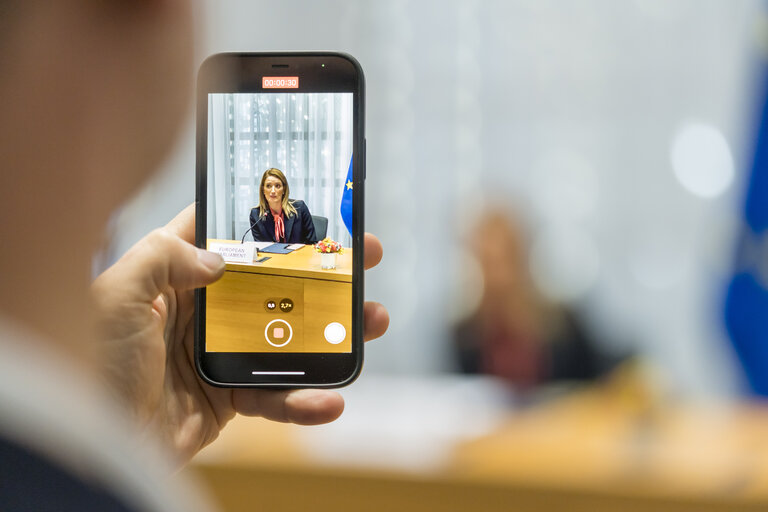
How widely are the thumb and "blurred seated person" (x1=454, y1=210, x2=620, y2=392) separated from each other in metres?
1.19

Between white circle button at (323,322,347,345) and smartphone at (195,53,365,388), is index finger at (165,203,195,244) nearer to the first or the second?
smartphone at (195,53,365,388)

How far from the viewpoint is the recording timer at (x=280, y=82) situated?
635 mm

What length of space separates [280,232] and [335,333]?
123mm

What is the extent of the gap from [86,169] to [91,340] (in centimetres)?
5

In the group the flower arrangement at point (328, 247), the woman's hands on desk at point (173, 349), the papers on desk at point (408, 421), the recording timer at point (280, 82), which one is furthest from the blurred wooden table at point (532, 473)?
the recording timer at point (280, 82)

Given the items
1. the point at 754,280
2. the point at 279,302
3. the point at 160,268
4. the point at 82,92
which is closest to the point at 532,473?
the point at 279,302

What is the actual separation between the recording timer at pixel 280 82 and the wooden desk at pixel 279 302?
0.57 feet

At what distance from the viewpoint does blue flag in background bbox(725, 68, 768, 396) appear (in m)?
1.71

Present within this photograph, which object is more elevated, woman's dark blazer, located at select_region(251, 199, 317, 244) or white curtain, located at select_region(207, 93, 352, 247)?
white curtain, located at select_region(207, 93, 352, 247)

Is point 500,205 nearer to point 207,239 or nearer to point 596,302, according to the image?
point 596,302

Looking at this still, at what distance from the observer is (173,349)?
26.0 inches

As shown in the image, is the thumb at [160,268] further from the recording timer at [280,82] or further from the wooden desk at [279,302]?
the recording timer at [280,82]

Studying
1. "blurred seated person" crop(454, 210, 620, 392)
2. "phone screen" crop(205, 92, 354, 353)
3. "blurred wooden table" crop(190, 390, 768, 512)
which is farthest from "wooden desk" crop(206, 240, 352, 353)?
"blurred seated person" crop(454, 210, 620, 392)

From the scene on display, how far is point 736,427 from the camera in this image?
4.30 ft
